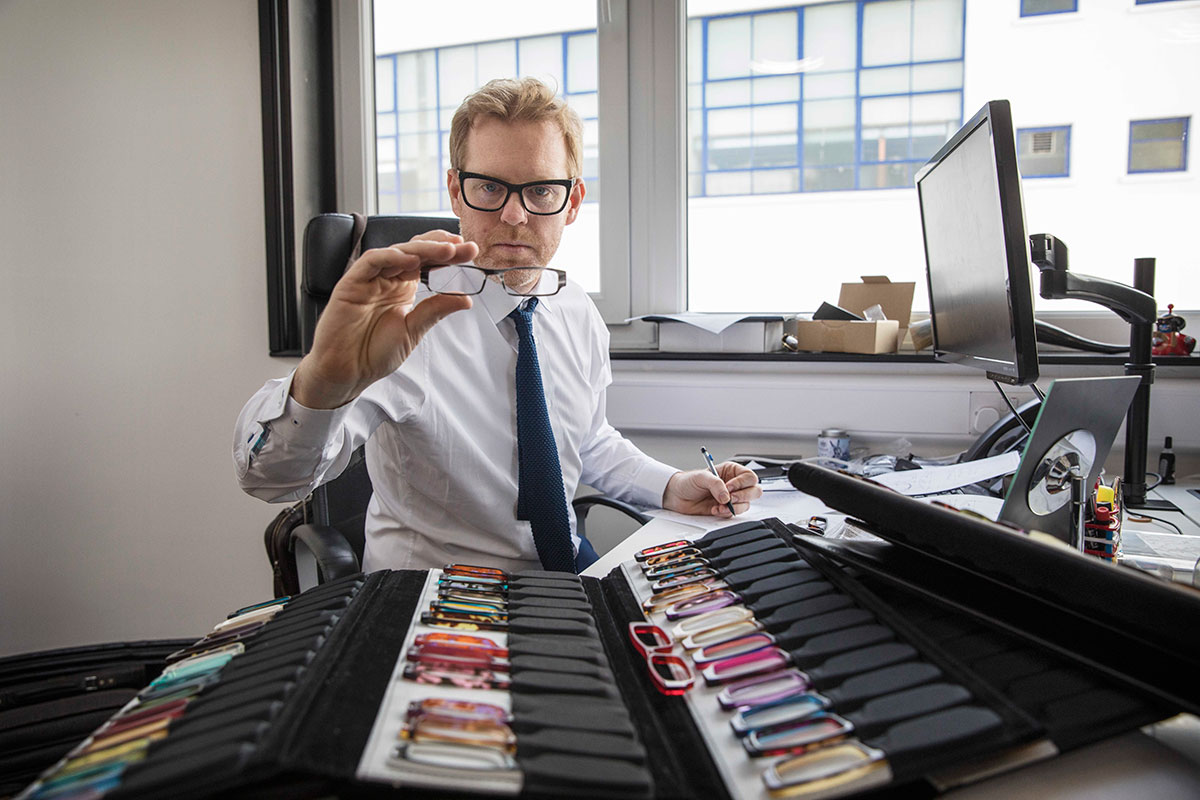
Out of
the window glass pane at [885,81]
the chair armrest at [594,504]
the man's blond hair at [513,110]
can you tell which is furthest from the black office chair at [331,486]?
the window glass pane at [885,81]

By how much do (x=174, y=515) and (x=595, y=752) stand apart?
234 centimetres

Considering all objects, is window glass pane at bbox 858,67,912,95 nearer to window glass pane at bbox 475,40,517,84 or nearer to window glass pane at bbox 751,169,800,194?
window glass pane at bbox 751,169,800,194

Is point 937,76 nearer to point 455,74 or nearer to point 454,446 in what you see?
point 455,74

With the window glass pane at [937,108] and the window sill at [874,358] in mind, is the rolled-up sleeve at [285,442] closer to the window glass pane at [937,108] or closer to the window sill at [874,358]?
the window sill at [874,358]

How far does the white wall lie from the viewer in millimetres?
2248

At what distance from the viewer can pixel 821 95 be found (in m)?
2.04

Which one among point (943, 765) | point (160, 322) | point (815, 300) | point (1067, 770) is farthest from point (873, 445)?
point (160, 322)

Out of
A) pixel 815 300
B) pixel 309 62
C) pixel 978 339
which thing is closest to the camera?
pixel 978 339

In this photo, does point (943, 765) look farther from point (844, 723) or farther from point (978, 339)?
point (978, 339)

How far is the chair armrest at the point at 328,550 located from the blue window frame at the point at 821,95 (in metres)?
Answer: 1.41

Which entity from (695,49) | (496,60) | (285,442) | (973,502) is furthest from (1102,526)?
(496,60)

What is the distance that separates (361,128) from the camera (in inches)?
91.5

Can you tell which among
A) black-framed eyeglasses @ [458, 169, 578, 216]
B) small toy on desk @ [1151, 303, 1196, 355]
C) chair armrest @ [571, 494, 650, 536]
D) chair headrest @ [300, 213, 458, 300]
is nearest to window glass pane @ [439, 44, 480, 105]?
chair headrest @ [300, 213, 458, 300]

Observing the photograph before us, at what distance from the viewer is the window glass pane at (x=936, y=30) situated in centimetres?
194
